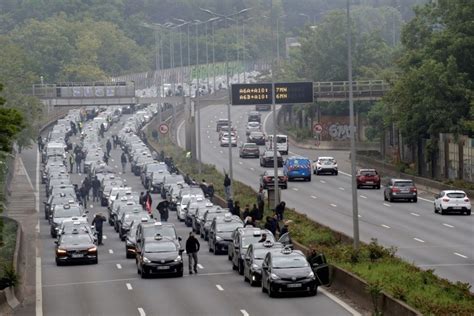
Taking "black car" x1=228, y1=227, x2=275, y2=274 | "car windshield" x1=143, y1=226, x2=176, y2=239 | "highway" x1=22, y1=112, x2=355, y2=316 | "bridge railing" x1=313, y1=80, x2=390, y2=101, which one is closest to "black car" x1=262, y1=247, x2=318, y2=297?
"highway" x1=22, y1=112, x2=355, y2=316

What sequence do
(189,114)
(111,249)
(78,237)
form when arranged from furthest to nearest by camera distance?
(189,114) < (111,249) < (78,237)

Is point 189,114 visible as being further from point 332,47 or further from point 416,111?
point 332,47

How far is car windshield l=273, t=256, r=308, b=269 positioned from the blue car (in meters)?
53.0

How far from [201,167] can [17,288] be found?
5771 cm

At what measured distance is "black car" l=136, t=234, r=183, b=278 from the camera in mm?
46469

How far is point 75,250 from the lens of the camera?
171 ft

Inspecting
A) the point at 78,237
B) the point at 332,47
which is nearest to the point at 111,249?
the point at 78,237

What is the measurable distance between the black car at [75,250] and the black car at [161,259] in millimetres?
5175

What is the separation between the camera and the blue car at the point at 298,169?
306 ft

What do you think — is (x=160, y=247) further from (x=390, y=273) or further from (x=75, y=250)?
(x=390, y=273)

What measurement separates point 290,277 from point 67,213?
91.4 feet

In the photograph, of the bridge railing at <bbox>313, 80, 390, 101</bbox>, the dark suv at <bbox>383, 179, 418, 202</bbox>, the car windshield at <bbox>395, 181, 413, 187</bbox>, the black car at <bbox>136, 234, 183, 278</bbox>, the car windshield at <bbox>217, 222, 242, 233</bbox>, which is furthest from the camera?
the bridge railing at <bbox>313, 80, 390, 101</bbox>

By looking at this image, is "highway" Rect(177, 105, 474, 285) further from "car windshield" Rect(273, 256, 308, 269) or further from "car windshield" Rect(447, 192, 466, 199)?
"car windshield" Rect(273, 256, 308, 269)

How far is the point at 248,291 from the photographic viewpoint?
41938 mm
